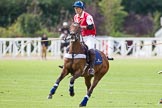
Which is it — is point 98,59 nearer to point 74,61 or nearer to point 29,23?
point 74,61

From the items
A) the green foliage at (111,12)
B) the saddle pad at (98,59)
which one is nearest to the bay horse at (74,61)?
the saddle pad at (98,59)

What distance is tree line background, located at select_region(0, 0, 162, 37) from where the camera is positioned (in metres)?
72.4

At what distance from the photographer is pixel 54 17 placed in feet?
255

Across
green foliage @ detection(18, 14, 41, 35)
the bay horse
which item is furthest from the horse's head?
green foliage @ detection(18, 14, 41, 35)

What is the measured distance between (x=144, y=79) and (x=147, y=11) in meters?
56.4

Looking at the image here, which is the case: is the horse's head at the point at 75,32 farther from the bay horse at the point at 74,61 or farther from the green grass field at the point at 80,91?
the green grass field at the point at 80,91

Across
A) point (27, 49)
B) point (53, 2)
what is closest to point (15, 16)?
point (53, 2)

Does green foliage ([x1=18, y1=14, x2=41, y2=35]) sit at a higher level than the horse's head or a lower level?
lower

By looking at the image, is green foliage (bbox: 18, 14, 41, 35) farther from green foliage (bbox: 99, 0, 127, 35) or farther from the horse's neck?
the horse's neck

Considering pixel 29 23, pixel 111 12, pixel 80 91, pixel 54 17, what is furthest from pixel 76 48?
pixel 54 17

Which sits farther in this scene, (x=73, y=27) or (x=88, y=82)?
(x=88, y=82)

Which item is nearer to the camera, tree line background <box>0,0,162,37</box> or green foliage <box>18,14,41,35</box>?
green foliage <box>18,14,41,35</box>

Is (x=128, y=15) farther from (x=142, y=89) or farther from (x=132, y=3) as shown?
(x=142, y=89)

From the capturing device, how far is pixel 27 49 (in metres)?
56.1
